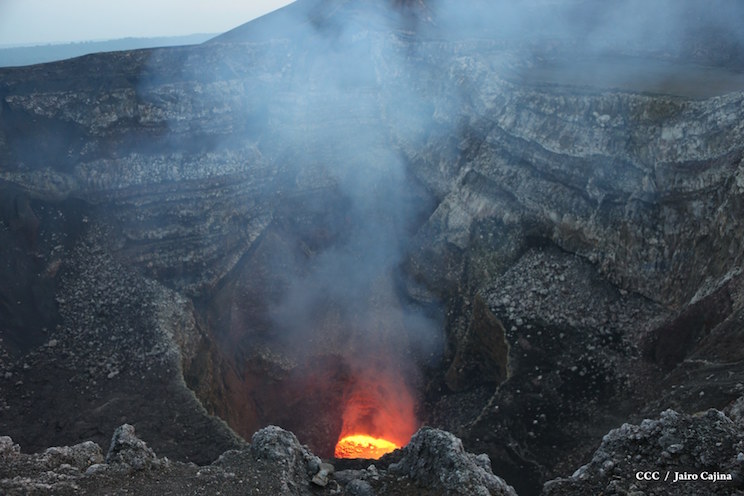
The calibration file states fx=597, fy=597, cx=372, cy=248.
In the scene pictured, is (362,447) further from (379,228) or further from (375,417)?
(379,228)

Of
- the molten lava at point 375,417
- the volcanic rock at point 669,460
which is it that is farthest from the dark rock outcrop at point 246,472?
the molten lava at point 375,417

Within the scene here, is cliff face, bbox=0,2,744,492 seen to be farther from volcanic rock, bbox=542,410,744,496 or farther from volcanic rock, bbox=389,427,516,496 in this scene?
volcanic rock, bbox=389,427,516,496

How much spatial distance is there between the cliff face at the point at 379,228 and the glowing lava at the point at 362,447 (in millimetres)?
807

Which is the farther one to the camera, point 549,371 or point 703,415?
point 549,371

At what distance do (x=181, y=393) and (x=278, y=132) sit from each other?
1312 centimetres

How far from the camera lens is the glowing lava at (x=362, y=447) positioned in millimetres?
26453

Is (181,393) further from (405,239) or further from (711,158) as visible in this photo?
(711,158)

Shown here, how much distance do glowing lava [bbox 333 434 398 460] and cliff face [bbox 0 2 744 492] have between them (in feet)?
2.65

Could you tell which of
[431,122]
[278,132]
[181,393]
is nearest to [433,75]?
[431,122]

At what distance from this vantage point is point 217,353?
2392 cm

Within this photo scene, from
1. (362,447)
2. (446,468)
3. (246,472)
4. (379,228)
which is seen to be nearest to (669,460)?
(446,468)

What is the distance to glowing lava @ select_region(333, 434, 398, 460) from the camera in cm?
2645

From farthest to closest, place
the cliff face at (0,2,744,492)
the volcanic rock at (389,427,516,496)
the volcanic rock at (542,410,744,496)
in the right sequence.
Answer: the cliff face at (0,2,744,492)
the volcanic rock at (389,427,516,496)
the volcanic rock at (542,410,744,496)

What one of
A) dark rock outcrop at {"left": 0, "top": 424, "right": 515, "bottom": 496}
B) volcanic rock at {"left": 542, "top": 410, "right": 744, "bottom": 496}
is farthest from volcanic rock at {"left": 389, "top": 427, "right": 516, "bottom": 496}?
volcanic rock at {"left": 542, "top": 410, "right": 744, "bottom": 496}
